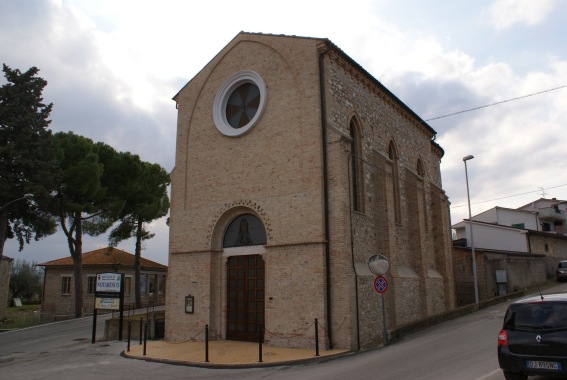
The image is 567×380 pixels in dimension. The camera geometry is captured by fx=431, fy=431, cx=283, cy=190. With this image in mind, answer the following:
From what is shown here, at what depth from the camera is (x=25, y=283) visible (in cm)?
5681

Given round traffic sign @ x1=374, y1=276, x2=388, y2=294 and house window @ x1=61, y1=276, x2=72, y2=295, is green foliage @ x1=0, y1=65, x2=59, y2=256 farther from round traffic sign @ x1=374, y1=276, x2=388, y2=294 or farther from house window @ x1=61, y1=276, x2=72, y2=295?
round traffic sign @ x1=374, y1=276, x2=388, y2=294

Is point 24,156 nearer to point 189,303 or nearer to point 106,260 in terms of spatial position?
point 106,260

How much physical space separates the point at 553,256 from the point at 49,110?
129 feet

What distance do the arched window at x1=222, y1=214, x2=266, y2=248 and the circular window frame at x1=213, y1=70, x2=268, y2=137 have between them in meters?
3.25

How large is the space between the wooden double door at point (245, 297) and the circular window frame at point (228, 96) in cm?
482

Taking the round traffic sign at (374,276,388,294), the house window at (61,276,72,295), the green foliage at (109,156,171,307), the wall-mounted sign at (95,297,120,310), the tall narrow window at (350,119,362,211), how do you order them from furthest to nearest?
the house window at (61,276,72,295) → the green foliage at (109,156,171,307) → the wall-mounted sign at (95,297,120,310) → the tall narrow window at (350,119,362,211) → the round traffic sign at (374,276,388,294)

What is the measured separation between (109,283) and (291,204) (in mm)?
8562

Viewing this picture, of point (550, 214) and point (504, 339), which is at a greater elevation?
point (550, 214)

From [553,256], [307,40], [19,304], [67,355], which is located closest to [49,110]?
[67,355]

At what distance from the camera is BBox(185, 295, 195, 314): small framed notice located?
16.0m

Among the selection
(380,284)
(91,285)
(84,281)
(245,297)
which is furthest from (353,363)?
(84,281)

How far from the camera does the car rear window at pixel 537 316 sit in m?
6.62

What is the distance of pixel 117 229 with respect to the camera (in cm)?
3250

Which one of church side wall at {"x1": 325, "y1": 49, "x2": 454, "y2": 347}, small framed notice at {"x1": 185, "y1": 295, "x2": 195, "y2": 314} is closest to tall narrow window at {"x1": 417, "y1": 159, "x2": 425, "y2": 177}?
church side wall at {"x1": 325, "y1": 49, "x2": 454, "y2": 347}
